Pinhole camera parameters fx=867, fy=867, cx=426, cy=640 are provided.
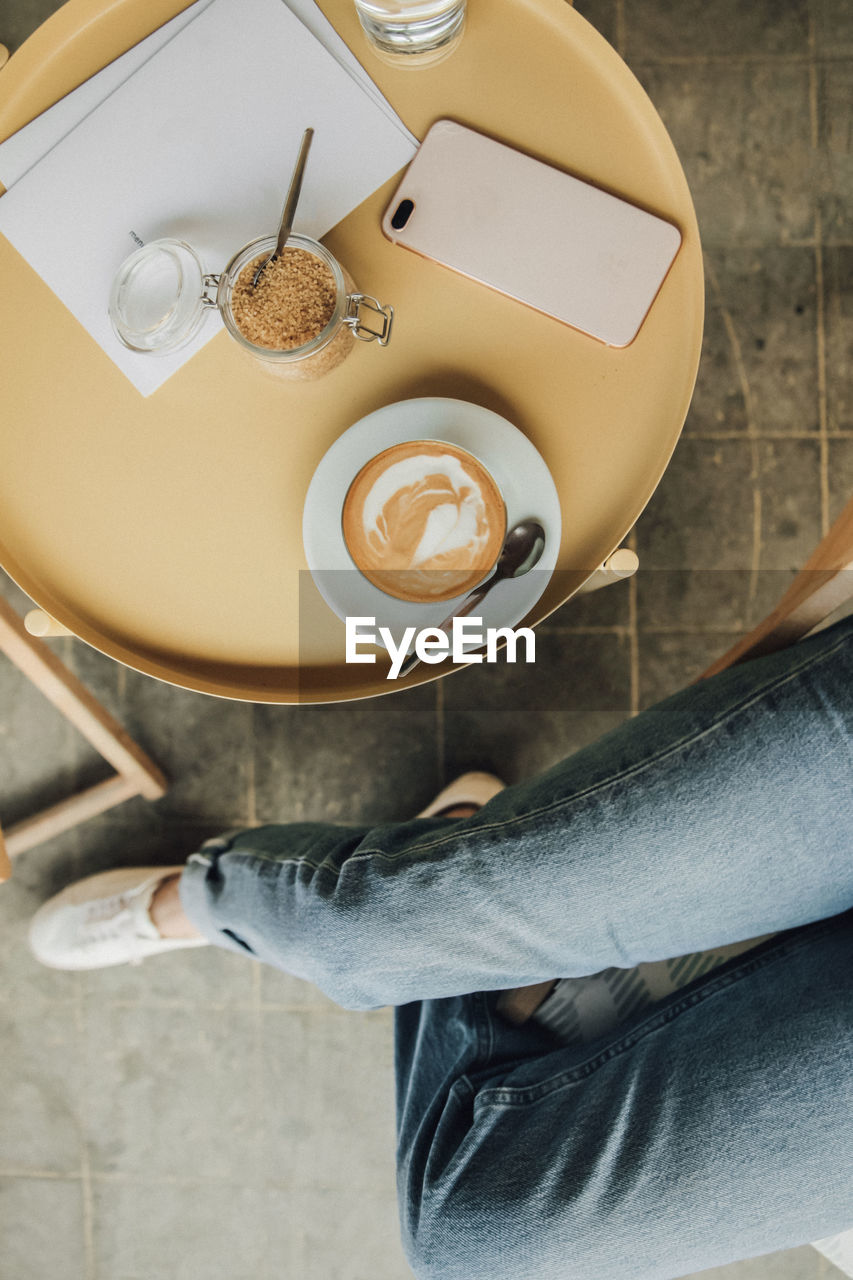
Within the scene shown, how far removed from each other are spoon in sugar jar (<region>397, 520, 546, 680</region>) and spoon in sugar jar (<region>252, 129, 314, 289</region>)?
30 cm

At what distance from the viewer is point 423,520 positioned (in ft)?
2.46

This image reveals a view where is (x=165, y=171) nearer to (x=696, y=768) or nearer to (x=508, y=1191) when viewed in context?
(x=696, y=768)

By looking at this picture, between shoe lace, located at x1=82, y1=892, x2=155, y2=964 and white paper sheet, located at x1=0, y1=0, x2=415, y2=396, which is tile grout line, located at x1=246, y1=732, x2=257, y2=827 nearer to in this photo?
shoe lace, located at x1=82, y1=892, x2=155, y2=964

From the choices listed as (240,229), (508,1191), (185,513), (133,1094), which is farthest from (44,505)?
(133,1094)

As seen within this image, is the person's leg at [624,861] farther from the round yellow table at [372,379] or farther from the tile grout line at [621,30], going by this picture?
the tile grout line at [621,30]

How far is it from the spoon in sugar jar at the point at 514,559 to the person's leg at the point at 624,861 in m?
0.20

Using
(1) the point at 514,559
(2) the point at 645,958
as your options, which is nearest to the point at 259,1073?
(2) the point at 645,958

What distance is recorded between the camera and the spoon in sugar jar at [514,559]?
2.49ft

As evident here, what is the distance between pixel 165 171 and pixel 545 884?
73 centimetres

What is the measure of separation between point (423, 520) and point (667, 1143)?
0.59m

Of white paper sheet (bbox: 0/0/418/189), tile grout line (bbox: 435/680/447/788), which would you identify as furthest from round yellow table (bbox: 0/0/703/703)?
tile grout line (bbox: 435/680/447/788)

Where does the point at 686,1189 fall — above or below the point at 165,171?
below

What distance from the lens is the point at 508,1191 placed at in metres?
0.80

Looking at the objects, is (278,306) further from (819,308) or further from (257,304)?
(819,308)
